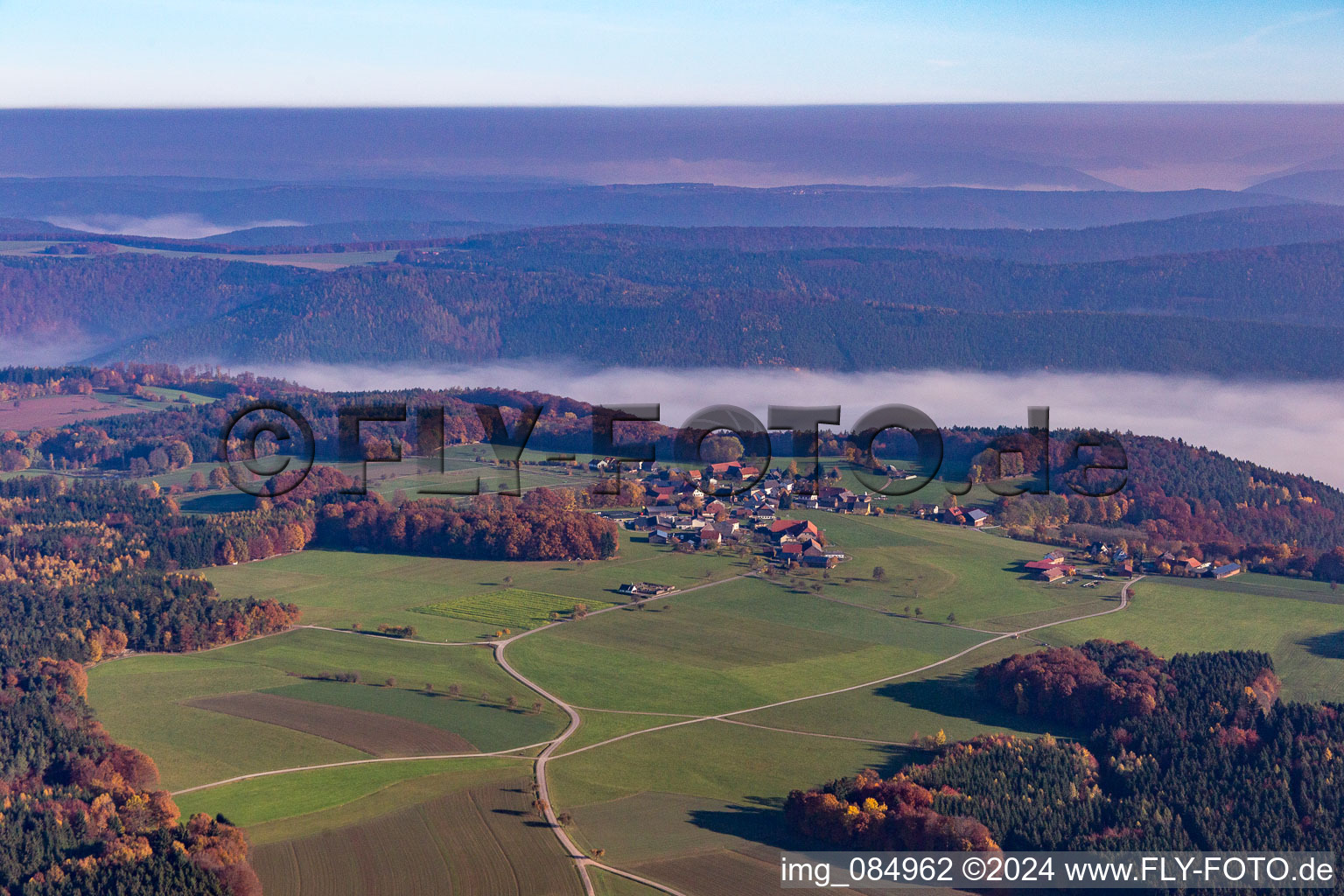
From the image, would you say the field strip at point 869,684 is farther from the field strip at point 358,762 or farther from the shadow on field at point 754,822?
the shadow on field at point 754,822

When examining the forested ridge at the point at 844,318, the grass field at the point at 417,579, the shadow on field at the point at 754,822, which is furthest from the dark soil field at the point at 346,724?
the forested ridge at the point at 844,318

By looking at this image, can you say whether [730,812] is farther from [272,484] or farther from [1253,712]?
[272,484]

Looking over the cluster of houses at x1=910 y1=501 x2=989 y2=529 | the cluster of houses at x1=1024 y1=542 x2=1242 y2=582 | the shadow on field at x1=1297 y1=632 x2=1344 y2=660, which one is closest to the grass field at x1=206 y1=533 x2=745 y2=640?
the cluster of houses at x1=1024 y1=542 x2=1242 y2=582

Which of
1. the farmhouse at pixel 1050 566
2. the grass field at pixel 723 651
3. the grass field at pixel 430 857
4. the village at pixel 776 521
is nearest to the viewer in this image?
the grass field at pixel 430 857

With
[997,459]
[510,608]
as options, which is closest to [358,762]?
[510,608]

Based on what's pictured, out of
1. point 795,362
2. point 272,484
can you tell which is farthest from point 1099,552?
point 795,362

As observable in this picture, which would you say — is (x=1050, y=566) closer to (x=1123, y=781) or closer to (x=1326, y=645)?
(x=1326, y=645)

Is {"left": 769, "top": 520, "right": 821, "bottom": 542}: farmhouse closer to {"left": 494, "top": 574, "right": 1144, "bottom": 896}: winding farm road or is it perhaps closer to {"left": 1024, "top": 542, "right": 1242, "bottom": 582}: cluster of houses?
{"left": 494, "top": 574, "right": 1144, "bottom": 896}: winding farm road
